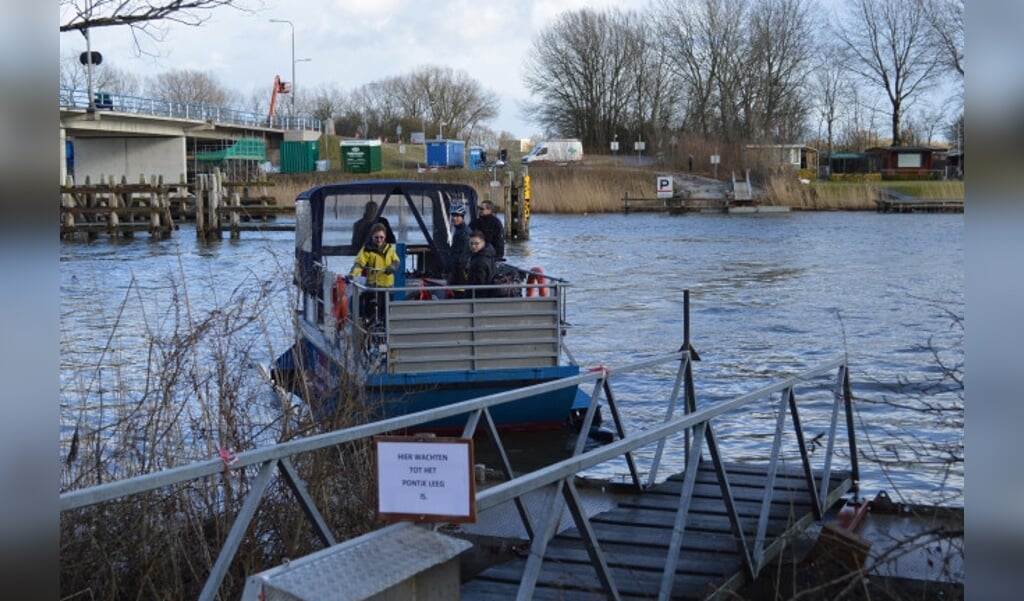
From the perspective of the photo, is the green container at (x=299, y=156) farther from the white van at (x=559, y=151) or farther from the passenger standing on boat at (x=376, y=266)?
the passenger standing on boat at (x=376, y=266)

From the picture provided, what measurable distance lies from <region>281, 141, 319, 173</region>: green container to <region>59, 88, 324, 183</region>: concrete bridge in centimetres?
121

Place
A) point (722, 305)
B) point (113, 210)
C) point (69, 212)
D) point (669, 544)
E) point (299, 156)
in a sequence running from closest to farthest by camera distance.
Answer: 1. point (669, 544)
2. point (722, 305)
3. point (69, 212)
4. point (113, 210)
5. point (299, 156)

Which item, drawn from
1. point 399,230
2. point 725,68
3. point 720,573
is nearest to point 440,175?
point 725,68

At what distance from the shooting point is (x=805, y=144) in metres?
90.4

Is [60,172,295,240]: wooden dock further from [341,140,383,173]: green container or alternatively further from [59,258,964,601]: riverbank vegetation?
[59,258,964,601]: riverbank vegetation

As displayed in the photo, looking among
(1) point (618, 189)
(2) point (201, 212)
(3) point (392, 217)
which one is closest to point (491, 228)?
(3) point (392, 217)

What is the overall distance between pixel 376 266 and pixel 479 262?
3.66 feet

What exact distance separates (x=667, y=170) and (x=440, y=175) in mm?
16032

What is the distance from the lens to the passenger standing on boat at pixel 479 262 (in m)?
13.0

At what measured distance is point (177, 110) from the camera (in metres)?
72.2

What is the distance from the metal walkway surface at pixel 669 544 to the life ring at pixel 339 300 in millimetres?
4625

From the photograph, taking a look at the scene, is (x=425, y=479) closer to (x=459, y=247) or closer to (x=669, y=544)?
(x=669, y=544)

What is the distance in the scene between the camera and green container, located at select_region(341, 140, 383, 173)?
8750cm
